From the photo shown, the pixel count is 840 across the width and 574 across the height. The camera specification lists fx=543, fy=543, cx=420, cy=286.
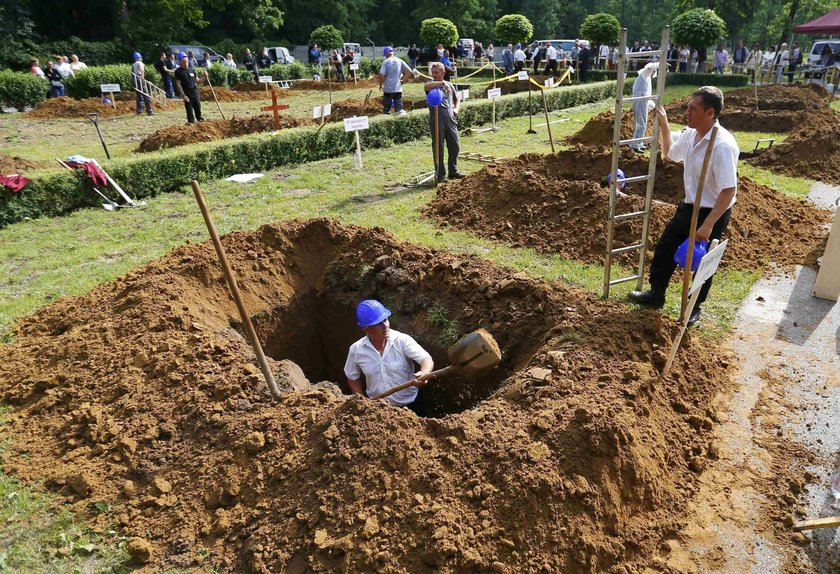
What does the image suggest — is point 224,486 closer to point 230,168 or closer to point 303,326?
point 303,326

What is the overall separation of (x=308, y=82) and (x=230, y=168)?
1913cm

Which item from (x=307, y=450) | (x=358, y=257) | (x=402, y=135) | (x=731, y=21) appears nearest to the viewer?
(x=307, y=450)

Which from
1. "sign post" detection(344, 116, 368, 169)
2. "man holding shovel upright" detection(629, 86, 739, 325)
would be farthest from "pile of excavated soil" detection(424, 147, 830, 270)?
"sign post" detection(344, 116, 368, 169)

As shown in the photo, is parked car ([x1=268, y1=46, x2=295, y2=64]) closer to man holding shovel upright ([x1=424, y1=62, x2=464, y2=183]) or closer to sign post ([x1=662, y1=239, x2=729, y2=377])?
man holding shovel upright ([x1=424, y1=62, x2=464, y2=183])

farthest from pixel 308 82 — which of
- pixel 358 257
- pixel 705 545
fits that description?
pixel 705 545

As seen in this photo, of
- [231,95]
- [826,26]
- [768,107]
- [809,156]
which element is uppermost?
[826,26]

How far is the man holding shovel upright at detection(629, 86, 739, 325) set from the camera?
4.56 meters

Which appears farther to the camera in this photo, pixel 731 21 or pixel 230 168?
pixel 731 21

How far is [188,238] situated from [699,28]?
25.4 metres

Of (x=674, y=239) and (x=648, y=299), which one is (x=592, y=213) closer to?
(x=648, y=299)

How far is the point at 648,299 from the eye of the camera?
5664mm

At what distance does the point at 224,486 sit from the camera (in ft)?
11.3

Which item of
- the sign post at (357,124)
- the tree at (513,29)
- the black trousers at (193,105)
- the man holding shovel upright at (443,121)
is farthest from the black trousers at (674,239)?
the tree at (513,29)

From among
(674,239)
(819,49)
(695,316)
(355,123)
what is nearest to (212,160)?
(355,123)
